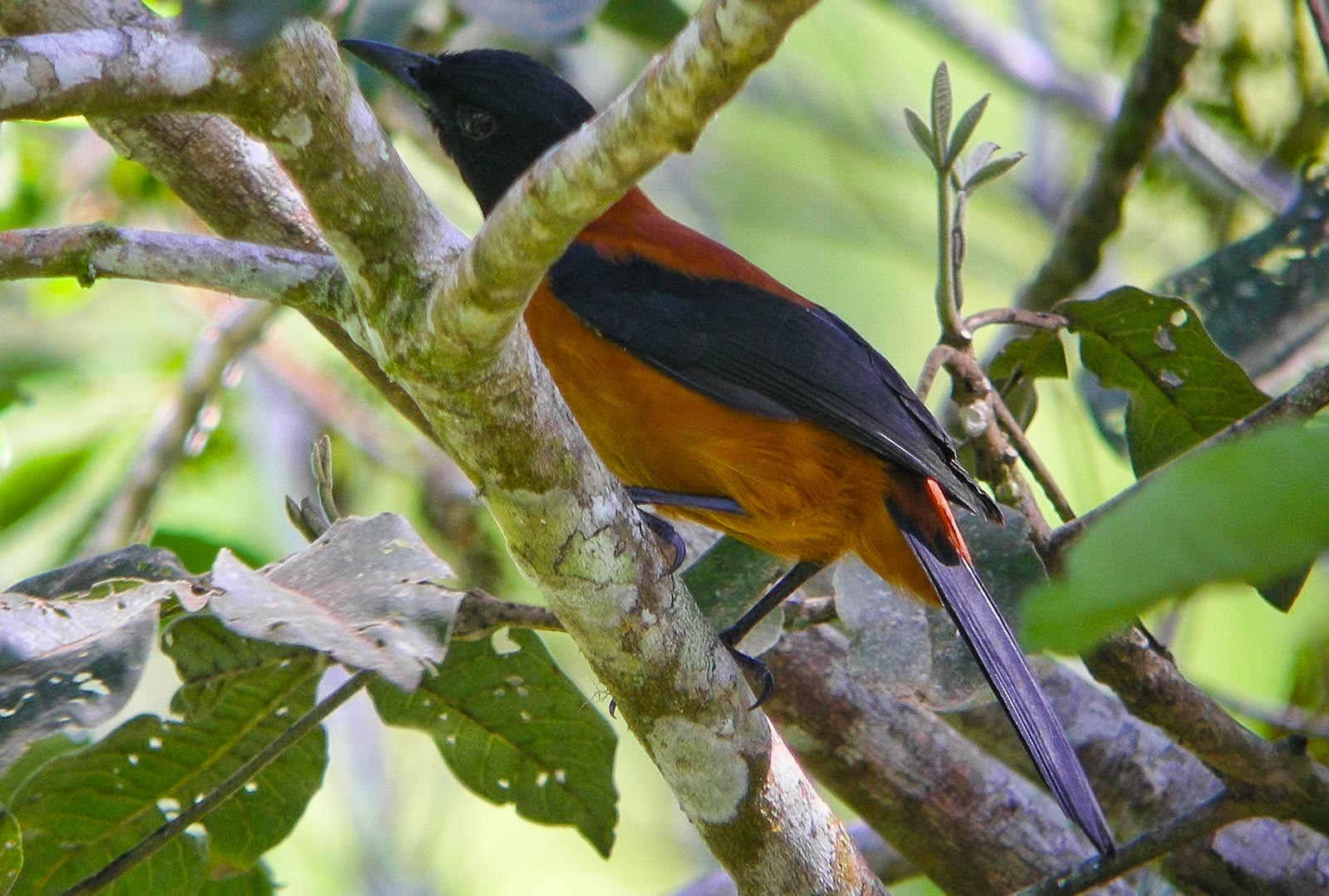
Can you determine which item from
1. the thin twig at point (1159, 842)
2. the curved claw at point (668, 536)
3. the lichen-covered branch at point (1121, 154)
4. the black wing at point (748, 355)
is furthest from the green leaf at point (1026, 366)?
the thin twig at point (1159, 842)

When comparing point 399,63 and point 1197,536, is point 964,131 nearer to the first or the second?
point 399,63

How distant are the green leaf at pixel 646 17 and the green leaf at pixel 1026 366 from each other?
68.4 inches

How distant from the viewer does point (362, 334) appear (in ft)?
6.91

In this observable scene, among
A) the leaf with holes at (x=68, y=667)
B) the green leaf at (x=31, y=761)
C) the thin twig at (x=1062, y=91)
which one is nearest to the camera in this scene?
the leaf with holes at (x=68, y=667)

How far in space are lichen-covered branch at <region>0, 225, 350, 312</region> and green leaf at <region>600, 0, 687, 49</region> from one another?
2597 mm

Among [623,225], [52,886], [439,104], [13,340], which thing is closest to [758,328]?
[623,225]

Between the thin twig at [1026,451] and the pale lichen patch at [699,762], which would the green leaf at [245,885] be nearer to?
the pale lichen patch at [699,762]

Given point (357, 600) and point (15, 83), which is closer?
point (15, 83)

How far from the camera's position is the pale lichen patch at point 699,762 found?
8.10 feet

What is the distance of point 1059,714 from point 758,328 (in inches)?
49.4

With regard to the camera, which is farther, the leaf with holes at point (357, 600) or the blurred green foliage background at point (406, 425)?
the blurred green foliage background at point (406, 425)

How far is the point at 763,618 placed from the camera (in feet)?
10.3

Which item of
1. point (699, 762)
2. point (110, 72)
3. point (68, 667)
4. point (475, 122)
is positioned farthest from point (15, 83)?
point (475, 122)

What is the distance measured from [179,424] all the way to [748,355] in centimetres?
201
